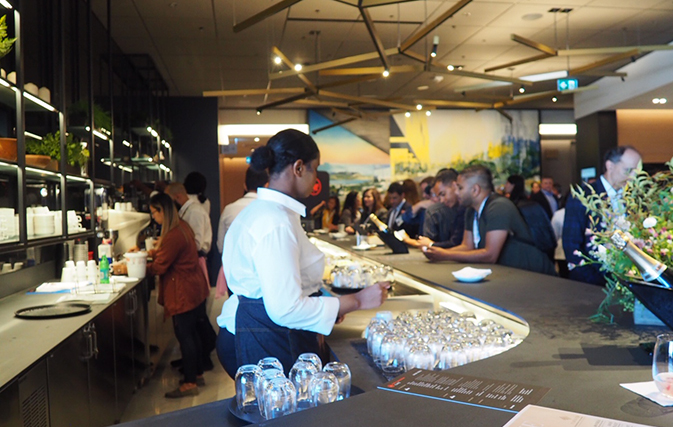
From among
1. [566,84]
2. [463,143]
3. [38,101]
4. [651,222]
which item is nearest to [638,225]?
[651,222]

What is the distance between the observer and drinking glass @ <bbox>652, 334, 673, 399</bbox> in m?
1.13

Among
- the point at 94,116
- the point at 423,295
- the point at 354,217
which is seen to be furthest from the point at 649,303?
the point at 354,217

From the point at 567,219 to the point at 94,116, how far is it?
3895mm

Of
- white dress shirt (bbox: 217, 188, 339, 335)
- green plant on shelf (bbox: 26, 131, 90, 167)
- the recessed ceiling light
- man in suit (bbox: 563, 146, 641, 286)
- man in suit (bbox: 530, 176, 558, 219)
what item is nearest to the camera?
white dress shirt (bbox: 217, 188, 339, 335)

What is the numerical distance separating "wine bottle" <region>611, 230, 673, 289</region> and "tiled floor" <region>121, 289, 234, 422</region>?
11.4 feet

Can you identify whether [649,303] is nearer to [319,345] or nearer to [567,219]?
[319,345]

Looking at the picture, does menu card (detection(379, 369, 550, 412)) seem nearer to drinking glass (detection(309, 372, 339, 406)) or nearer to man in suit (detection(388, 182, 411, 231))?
drinking glass (detection(309, 372, 339, 406))

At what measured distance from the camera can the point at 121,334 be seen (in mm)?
3754

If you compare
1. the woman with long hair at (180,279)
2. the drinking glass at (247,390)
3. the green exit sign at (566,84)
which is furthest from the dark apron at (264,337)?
the green exit sign at (566,84)

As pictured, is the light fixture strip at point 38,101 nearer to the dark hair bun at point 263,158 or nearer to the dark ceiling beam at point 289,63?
the dark hair bun at point 263,158

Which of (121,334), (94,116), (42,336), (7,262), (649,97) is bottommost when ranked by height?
(121,334)

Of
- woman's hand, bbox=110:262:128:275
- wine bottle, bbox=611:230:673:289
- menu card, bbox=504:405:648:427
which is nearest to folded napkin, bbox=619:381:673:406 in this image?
menu card, bbox=504:405:648:427

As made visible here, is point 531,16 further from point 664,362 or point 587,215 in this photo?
point 664,362

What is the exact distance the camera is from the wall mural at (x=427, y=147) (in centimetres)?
1305
